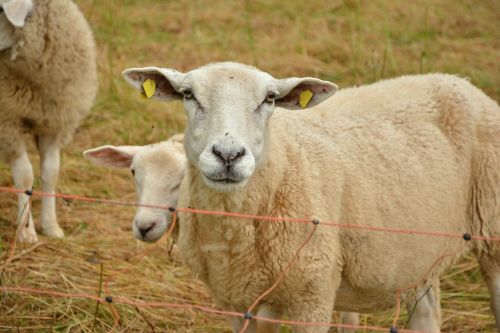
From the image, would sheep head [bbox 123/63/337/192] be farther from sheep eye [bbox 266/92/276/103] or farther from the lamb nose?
the lamb nose

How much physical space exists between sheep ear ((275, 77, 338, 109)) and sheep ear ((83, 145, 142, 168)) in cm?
141

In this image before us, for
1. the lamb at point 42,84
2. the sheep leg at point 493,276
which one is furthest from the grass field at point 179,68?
the sheep leg at point 493,276

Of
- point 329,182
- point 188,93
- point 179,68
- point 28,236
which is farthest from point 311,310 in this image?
point 179,68

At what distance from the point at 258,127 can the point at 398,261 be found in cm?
101

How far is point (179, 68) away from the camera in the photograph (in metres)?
8.41

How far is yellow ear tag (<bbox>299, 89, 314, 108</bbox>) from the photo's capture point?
11.3 feet

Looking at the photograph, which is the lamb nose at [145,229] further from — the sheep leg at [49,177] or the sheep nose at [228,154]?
the sheep leg at [49,177]

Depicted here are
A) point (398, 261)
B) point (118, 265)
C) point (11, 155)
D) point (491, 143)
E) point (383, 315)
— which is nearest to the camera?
point (398, 261)

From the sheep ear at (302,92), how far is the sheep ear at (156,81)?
41cm

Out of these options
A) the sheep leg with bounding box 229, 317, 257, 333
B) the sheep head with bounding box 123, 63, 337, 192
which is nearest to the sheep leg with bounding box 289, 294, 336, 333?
the sheep leg with bounding box 229, 317, 257, 333

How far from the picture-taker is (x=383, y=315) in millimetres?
4840

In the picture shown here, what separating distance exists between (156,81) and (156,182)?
3.26 ft

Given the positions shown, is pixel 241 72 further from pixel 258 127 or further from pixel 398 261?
pixel 398 261

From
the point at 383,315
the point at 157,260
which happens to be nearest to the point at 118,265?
the point at 157,260
